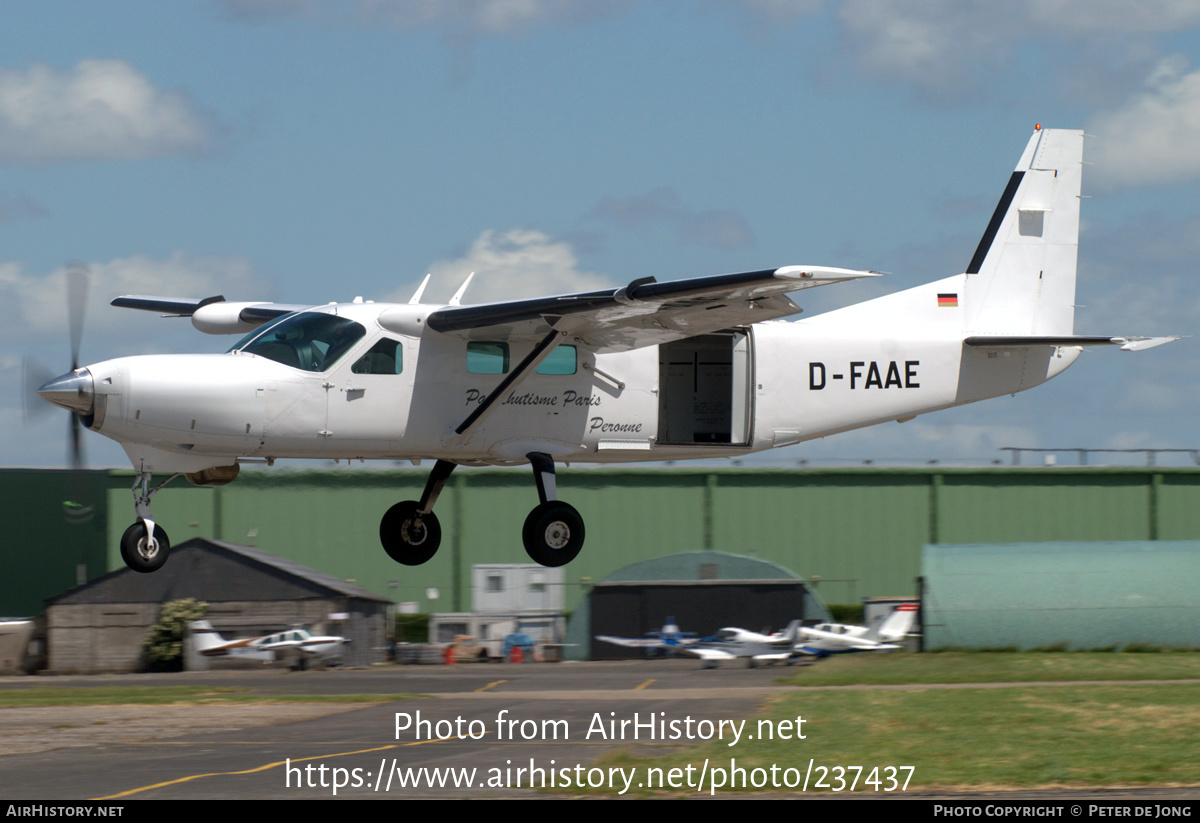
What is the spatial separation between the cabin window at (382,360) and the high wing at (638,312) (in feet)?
1.63

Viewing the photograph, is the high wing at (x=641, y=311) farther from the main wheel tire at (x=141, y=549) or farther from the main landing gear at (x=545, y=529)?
the main wheel tire at (x=141, y=549)

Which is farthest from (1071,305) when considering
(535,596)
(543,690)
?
(535,596)

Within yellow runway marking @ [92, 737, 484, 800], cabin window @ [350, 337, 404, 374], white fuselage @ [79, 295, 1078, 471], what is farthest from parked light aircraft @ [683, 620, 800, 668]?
cabin window @ [350, 337, 404, 374]

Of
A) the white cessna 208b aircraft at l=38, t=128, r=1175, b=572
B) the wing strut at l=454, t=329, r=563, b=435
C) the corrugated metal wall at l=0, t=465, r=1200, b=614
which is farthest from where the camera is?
the corrugated metal wall at l=0, t=465, r=1200, b=614

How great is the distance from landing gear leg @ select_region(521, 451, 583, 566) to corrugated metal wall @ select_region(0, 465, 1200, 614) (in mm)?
29201

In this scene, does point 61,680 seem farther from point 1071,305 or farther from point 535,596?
point 1071,305

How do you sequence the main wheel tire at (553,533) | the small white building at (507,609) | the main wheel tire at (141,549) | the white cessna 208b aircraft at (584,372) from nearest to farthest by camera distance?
the main wheel tire at (141,549)
the white cessna 208b aircraft at (584,372)
the main wheel tire at (553,533)
the small white building at (507,609)

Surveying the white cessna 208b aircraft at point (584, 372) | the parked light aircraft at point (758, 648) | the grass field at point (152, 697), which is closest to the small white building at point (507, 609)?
the parked light aircraft at point (758, 648)

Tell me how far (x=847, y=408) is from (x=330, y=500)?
30.9 m

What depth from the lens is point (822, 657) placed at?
4106 cm

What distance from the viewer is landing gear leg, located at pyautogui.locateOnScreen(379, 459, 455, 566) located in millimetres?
17875

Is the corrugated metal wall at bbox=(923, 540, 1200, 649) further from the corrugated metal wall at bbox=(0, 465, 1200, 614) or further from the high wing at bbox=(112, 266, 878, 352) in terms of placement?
the high wing at bbox=(112, 266, 878, 352)

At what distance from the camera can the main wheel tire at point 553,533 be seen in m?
16.8

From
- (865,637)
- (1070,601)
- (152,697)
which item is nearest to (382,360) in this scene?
(152,697)
